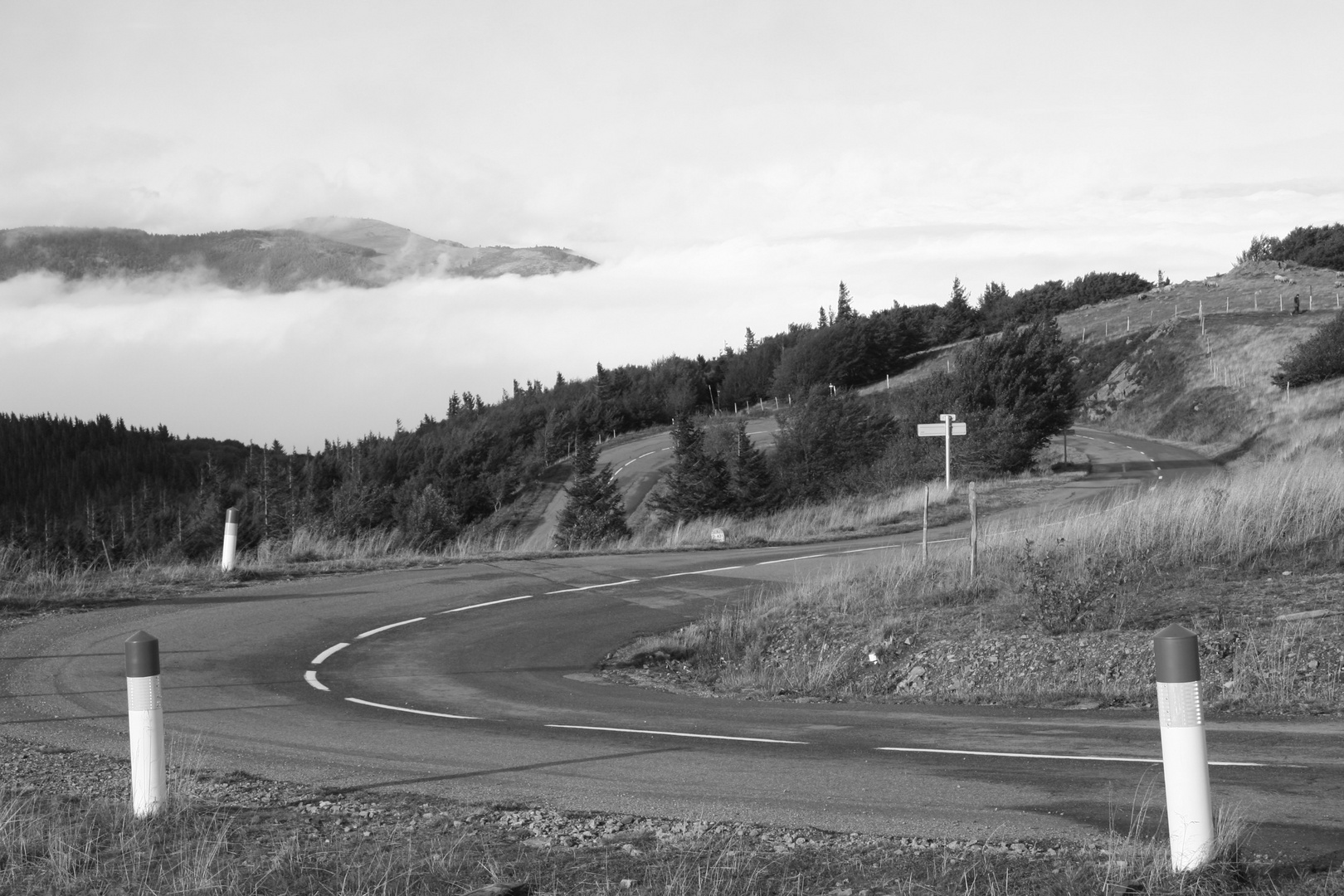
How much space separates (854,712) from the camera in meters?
10.2

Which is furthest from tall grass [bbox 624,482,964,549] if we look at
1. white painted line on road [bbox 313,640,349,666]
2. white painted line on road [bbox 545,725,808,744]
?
white painted line on road [bbox 545,725,808,744]

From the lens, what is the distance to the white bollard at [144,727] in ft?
20.9

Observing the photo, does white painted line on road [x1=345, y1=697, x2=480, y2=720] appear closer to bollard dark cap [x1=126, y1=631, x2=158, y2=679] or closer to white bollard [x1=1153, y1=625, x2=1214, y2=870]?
bollard dark cap [x1=126, y1=631, x2=158, y2=679]

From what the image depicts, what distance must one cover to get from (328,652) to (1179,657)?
10.7 metres

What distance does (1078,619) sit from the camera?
12578 millimetres

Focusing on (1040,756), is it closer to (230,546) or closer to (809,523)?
(230,546)

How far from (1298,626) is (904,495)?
23085 mm

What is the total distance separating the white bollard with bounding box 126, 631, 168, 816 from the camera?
6367 mm

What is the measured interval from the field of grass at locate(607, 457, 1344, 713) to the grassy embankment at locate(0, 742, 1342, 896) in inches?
215

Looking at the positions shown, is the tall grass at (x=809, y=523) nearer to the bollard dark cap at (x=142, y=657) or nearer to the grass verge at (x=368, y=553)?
the grass verge at (x=368, y=553)

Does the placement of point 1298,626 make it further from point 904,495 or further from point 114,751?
point 904,495

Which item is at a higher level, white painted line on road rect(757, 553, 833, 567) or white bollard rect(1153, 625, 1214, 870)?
white bollard rect(1153, 625, 1214, 870)

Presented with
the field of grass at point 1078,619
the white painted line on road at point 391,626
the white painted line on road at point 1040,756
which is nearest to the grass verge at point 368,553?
the white painted line on road at point 391,626

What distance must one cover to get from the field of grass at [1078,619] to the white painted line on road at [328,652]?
3293 mm
